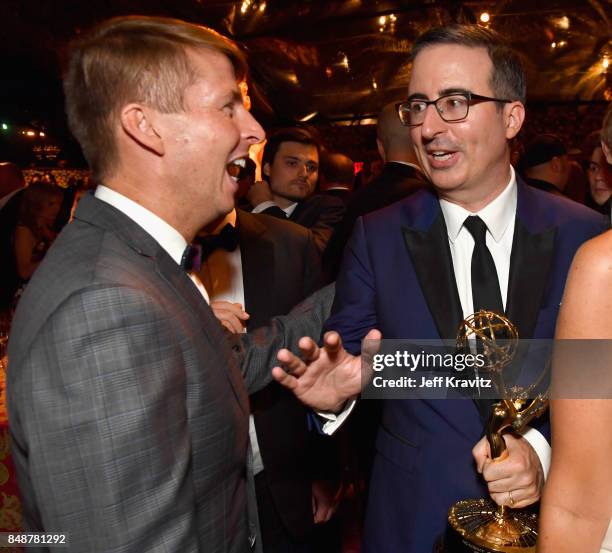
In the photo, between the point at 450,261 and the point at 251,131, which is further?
the point at 450,261

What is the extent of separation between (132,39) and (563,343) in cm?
111

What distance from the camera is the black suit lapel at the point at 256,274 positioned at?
2.11m

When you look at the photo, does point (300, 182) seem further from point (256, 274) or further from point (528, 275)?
point (528, 275)

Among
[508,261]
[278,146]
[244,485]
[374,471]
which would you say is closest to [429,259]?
[508,261]

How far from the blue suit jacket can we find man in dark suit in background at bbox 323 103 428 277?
4.23 feet

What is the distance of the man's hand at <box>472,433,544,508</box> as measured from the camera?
1.28m

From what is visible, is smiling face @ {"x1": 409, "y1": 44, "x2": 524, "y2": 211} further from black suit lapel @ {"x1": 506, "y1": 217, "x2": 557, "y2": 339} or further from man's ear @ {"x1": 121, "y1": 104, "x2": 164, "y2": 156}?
man's ear @ {"x1": 121, "y1": 104, "x2": 164, "y2": 156}

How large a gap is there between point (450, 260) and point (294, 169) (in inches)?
90.0

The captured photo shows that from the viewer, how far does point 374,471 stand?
5.45 feet

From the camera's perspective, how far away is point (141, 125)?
4.09 ft

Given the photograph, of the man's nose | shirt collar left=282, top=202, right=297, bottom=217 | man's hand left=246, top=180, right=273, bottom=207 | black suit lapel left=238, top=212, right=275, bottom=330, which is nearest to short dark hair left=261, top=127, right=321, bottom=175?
man's hand left=246, top=180, right=273, bottom=207

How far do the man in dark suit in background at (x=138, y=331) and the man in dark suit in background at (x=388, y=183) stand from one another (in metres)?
1.67

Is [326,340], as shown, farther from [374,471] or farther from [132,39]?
[132,39]

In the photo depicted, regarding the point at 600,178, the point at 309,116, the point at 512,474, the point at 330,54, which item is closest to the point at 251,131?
the point at 512,474
